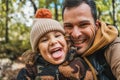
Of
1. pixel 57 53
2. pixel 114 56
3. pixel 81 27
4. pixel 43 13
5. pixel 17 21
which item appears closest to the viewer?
pixel 114 56

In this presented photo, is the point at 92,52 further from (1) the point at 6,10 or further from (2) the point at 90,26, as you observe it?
(1) the point at 6,10

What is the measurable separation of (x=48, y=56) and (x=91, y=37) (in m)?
0.44

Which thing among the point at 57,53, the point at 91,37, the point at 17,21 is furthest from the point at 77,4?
the point at 17,21

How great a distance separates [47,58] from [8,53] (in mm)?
14844

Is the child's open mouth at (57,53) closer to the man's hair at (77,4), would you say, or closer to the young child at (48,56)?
the young child at (48,56)

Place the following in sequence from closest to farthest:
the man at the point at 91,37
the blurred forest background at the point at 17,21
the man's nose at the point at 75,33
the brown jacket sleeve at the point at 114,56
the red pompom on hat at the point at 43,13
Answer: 1. the brown jacket sleeve at the point at 114,56
2. the man at the point at 91,37
3. the man's nose at the point at 75,33
4. the red pompom on hat at the point at 43,13
5. the blurred forest background at the point at 17,21

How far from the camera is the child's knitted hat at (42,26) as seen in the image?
10.2ft

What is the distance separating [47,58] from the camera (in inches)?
120

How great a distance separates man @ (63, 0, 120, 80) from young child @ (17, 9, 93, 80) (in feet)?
0.32

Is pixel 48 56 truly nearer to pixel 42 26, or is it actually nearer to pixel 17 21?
pixel 42 26

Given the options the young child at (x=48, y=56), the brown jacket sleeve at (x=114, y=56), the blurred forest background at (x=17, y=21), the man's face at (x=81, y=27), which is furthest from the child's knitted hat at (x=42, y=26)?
the blurred forest background at (x=17, y=21)

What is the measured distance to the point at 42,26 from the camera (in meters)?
3.14

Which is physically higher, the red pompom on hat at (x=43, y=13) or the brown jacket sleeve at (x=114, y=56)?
the red pompom on hat at (x=43, y=13)

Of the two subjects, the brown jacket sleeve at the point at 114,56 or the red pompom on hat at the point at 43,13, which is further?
the red pompom on hat at the point at 43,13
